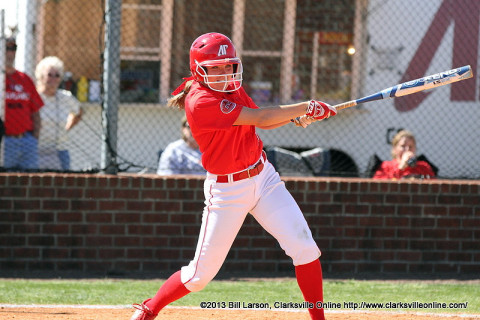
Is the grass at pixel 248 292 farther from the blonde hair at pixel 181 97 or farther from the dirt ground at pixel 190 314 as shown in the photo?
the blonde hair at pixel 181 97

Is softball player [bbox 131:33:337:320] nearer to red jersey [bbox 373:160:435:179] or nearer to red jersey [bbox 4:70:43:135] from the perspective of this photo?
red jersey [bbox 373:160:435:179]

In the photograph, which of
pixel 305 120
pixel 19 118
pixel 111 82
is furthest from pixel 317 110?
pixel 19 118

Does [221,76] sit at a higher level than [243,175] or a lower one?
higher

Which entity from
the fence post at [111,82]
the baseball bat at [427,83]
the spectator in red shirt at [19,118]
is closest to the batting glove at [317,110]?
the baseball bat at [427,83]

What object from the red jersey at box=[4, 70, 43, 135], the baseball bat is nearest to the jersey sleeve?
the red jersey at box=[4, 70, 43, 135]

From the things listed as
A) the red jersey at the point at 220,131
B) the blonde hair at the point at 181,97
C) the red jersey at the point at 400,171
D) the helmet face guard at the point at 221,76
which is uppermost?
the helmet face guard at the point at 221,76

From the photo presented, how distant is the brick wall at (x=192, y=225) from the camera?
23.6ft

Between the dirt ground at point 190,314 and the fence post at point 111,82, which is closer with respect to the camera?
the dirt ground at point 190,314

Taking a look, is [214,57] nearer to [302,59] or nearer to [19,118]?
[19,118]

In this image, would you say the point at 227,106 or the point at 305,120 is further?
the point at 305,120

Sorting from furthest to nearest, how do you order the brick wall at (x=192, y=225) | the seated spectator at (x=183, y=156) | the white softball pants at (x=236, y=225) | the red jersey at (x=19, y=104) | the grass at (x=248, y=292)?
the red jersey at (x=19, y=104) < the seated spectator at (x=183, y=156) < the brick wall at (x=192, y=225) < the grass at (x=248, y=292) < the white softball pants at (x=236, y=225)

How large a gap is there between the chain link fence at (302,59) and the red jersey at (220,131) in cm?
489

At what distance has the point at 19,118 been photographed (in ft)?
26.1

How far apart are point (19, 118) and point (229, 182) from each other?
383cm
